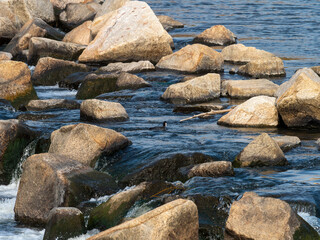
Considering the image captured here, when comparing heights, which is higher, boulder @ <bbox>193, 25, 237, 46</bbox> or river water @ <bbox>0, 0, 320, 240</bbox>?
river water @ <bbox>0, 0, 320, 240</bbox>

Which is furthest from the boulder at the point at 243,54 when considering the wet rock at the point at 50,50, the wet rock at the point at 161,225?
the wet rock at the point at 161,225

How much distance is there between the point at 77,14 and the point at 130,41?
8.74 m

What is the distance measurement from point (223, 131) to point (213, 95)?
10.7 ft

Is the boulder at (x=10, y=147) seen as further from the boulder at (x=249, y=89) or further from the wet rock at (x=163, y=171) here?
the boulder at (x=249, y=89)

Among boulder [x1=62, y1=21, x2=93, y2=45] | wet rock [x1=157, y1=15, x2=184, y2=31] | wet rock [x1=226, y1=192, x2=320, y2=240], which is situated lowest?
wet rock [x1=157, y1=15, x2=184, y2=31]

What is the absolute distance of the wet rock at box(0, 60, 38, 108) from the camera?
50.0 feet

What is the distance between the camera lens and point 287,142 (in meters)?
11.1

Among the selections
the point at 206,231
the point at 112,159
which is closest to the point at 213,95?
the point at 112,159

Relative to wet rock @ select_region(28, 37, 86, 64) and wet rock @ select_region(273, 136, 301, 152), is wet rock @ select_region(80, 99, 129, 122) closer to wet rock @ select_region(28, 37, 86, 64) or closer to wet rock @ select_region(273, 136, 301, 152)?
wet rock @ select_region(273, 136, 301, 152)

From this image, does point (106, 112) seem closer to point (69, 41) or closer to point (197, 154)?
point (197, 154)

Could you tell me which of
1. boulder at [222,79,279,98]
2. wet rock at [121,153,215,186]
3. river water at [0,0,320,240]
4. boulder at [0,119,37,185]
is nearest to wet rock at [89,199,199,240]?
river water at [0,0,320,240]

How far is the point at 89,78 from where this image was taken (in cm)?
1656

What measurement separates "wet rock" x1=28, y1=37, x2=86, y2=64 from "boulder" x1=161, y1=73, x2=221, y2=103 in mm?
6303

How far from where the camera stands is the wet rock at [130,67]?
18359 millimetres
